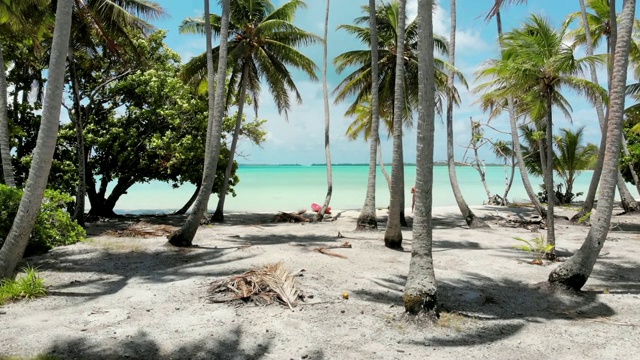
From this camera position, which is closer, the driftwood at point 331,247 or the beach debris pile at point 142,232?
the driftwood at point 331,247

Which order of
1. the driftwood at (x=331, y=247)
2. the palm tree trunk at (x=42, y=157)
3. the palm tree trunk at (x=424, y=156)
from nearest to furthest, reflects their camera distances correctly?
the palm tree trunk at (x=424, y=156)
the palm tree trunk at (x=42, y=157)
the driftwood at (x=331, y=247)

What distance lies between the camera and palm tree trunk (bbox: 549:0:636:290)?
635 cm

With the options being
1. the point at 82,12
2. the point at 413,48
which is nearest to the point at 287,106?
the point at 413,48

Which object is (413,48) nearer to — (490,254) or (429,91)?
(490,254)

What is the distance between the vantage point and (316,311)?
5633 mm

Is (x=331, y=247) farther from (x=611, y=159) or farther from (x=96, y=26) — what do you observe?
(x=96, y=26)

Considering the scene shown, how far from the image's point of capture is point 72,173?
14.2m

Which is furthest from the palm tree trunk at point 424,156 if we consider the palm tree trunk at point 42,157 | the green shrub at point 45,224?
the green shrub at point 45,224

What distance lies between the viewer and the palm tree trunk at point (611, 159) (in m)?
6.35

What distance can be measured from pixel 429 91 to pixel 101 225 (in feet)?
42.5

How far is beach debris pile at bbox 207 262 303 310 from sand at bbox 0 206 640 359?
16 cm

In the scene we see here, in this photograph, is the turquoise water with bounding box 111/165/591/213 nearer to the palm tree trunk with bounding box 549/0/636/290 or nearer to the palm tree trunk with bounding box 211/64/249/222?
the palm tree trunk with bounding box 211/64/249/222

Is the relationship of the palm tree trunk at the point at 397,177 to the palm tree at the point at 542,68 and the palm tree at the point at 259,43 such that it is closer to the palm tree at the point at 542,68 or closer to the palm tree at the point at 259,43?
the palm tree at the point at 542,68

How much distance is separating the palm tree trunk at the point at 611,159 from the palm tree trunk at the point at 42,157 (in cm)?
843
